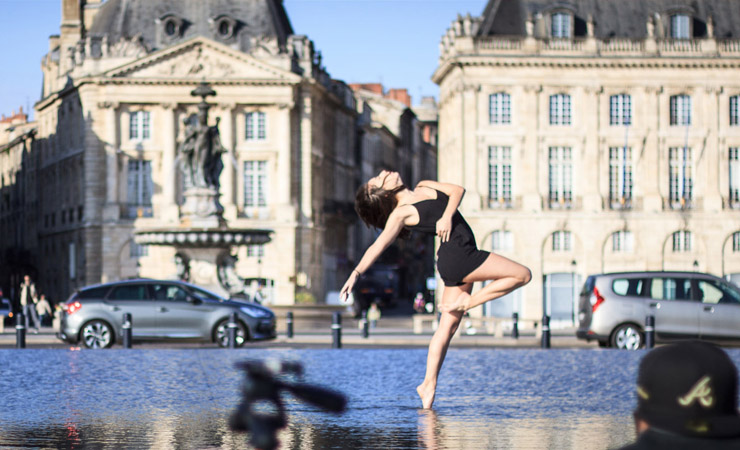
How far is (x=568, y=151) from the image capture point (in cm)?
6838

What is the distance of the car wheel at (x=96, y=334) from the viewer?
87.6ft

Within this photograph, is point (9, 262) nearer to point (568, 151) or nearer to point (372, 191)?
point (568, 151)

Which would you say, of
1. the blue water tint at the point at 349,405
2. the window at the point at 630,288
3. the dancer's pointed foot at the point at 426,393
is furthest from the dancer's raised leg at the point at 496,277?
the window at the point at 630,288

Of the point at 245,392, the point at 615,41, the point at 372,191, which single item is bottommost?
the point at 245,392

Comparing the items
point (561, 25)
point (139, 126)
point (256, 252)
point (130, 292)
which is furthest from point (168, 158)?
point (130, 292)

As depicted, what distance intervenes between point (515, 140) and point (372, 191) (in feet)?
196

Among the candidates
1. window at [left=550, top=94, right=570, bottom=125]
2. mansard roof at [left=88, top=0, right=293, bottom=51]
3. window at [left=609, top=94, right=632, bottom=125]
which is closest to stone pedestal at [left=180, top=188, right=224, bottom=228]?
window at [left=550, top=94, right=570, bottom=125]

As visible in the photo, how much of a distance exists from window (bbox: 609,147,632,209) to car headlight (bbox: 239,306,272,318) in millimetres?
42017

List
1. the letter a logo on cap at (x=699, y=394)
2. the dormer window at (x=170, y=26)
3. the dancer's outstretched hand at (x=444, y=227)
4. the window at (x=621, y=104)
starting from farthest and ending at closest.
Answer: the dormer window at (x=170, y=26) → the window at (x=621, y=104) → the dancer's outstretched hand at (x=444, y=227) → the letter a logo on cap at (x=699, y=394)

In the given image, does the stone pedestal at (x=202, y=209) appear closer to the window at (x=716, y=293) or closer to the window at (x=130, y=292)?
the window at (x=130, y=292)

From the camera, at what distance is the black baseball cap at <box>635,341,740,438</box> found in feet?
8.78

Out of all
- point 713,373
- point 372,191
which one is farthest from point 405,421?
point 713,373

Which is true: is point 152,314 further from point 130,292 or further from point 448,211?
point 448,211

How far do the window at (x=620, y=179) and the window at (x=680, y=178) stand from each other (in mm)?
2054
